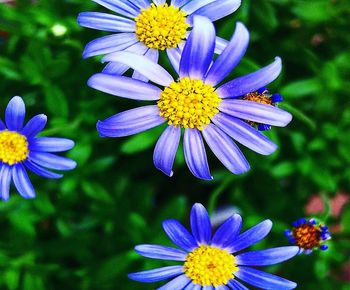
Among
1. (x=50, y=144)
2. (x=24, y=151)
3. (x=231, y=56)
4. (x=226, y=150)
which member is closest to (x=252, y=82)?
(x=231, y=56)

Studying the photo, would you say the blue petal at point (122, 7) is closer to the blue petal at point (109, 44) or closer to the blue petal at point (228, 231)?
the blue petal at point (109, 44)

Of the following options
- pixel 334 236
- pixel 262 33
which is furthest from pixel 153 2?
pixel 334 236

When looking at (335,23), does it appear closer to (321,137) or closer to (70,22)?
(321,137)

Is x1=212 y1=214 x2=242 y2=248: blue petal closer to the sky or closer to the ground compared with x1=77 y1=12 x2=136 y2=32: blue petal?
closer to the ground

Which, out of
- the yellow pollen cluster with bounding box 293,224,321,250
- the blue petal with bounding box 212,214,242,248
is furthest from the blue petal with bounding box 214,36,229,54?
the yellow pollen cluster with bounding box 293,224,321,250

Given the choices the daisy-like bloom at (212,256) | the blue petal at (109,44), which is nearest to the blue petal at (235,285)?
the daisy-like bloom at (212,256)

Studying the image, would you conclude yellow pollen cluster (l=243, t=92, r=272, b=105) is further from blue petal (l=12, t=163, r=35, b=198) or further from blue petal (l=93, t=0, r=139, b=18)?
blue petal (l=12, t=163, r=35, b=198)

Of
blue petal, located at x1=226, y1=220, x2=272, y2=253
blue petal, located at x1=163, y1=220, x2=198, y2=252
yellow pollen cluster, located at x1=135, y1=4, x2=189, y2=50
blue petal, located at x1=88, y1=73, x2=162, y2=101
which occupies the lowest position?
blue petal, located at x1=226, y1=220, x2=272, y2=253
